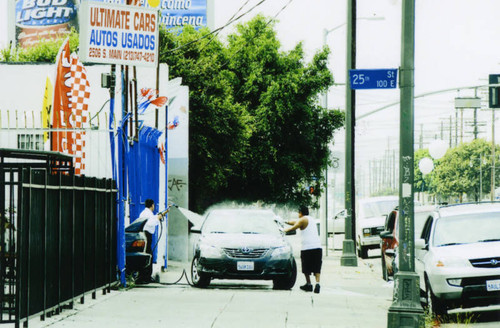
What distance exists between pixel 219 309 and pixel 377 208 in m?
19.4

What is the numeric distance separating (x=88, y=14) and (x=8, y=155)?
6399 mm

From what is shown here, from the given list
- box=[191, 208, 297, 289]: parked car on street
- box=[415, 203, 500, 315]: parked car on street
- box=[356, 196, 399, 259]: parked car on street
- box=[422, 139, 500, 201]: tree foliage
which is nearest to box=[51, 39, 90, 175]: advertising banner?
box=[191, 208, 297, 289]: parked car on street

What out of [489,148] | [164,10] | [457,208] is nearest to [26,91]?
[457,208]

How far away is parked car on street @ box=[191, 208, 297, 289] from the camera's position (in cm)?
1650

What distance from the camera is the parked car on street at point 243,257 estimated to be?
16.5 m

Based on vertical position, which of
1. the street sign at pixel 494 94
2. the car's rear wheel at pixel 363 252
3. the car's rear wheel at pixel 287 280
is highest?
the street sign at pixel 494 94

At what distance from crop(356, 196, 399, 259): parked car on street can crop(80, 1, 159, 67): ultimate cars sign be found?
52.1 feet

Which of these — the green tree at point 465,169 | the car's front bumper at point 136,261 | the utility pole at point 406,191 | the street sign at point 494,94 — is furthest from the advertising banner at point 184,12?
the green tree at point 465,169

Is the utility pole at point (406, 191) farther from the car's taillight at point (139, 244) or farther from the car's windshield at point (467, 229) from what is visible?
the car's taillight at point (139, 244)

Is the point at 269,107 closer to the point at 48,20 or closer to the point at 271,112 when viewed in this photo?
the point at 271,112

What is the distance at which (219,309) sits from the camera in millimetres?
12719

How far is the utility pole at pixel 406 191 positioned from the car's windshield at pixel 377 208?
65.8 feet

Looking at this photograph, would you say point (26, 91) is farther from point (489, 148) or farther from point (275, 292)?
point (489, 148)

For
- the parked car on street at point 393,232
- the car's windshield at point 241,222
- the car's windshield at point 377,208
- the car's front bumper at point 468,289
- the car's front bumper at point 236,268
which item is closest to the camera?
the car's front bumper at point 468,289
